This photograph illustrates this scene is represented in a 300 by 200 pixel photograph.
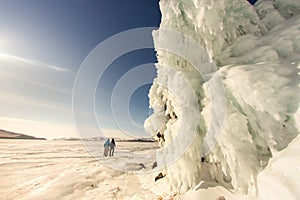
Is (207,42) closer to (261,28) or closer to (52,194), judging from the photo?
(261,28)

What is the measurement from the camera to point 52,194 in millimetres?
6176

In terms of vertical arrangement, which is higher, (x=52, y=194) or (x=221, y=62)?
(x=221, y=62)

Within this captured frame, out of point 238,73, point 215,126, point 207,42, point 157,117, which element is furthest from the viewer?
point 157,117

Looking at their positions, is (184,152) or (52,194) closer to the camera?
(184,152)

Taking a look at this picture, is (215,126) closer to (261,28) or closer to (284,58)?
(284,58)

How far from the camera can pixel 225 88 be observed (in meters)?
4.28

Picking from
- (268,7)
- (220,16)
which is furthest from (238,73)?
(268,7)

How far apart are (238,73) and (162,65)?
333cm

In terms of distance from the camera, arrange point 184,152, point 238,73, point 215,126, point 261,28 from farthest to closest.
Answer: point 261,28
point 184,152
point 215,126
point 238,73

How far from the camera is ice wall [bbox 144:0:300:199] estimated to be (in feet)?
11.7

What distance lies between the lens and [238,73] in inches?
162

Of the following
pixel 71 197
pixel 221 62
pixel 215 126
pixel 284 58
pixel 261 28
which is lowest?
pixel 71 197

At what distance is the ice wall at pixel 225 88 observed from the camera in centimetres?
356

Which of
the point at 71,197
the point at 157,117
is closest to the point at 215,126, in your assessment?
the point at 157,117
